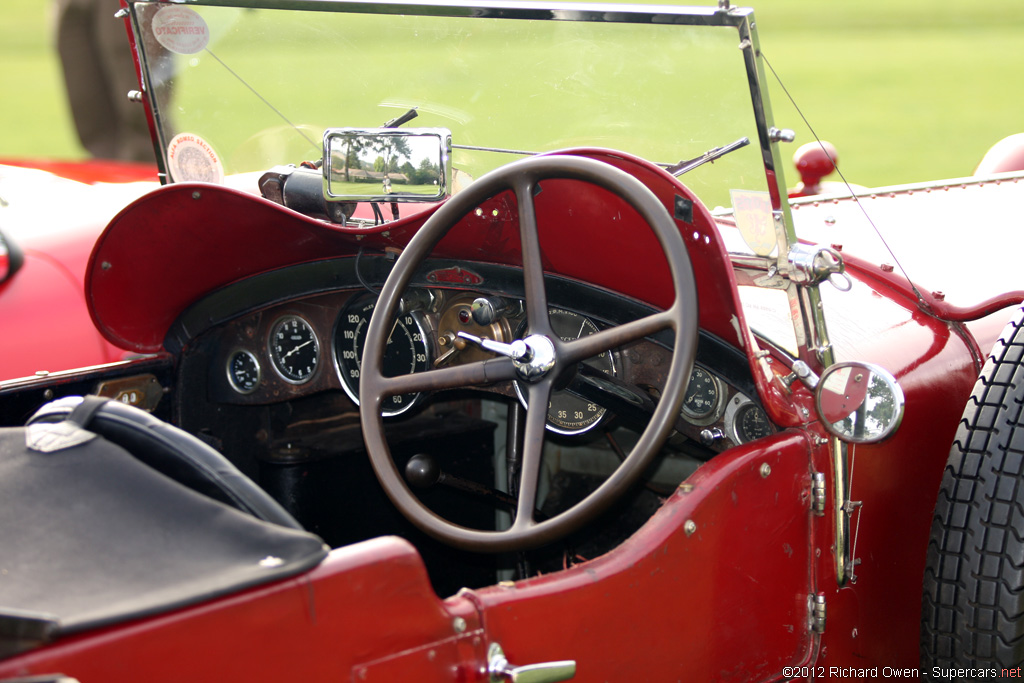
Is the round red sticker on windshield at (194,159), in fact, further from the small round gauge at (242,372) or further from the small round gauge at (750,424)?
the small round gauge at (750,424)

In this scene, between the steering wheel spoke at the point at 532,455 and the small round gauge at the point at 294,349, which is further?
the small round gauge at the point at 294,349

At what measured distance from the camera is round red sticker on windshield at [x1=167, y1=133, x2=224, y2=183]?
275 cm

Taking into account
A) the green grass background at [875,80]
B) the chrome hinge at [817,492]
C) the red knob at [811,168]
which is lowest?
the chrome hinge at [817,492]

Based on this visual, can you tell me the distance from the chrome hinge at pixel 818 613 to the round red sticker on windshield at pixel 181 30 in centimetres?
196

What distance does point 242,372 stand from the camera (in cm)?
259

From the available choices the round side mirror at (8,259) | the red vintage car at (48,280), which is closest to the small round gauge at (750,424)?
the red vintage car at (48,280)

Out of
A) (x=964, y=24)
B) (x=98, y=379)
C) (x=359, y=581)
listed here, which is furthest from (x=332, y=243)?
(x=964, y=24)

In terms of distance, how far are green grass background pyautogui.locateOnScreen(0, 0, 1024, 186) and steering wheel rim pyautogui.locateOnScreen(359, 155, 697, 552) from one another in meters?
8.00

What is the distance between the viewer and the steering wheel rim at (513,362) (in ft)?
5.32

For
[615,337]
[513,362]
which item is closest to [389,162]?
[513,362]

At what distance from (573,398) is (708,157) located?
59 centimetres

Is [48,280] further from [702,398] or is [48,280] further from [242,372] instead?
[702,398]

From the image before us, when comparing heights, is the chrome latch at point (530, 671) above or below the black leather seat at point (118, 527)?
below

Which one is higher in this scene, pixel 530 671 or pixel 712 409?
pixel 712 409
